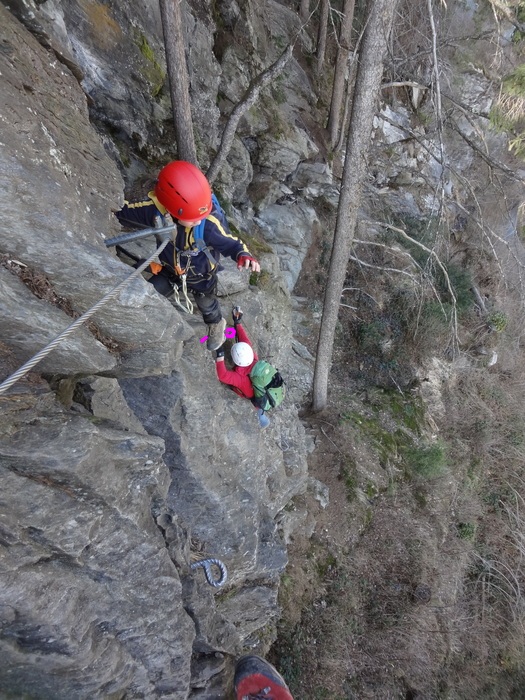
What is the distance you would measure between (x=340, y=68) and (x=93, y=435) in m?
9.65

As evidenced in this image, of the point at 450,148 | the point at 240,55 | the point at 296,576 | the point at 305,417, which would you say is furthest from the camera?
the point at 450,148

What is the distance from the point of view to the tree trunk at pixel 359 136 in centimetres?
452

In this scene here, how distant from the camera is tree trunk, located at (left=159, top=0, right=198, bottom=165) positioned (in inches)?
166

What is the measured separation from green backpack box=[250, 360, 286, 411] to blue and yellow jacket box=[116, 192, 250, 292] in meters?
1.41

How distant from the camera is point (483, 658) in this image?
8195 mm

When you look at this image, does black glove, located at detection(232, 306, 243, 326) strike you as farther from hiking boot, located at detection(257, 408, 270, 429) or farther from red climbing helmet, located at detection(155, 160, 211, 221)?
red climbing helmet, located at detection(155, 160, 211, 221)

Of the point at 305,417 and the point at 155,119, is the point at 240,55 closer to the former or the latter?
the point at 155,119

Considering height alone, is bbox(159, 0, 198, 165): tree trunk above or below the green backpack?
above

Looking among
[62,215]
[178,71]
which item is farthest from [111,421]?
[178,71]

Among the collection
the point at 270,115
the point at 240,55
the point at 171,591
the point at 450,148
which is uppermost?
the point at 240,55

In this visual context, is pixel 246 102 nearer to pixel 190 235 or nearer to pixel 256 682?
pixel 190 235

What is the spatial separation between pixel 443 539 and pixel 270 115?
9.96 metres

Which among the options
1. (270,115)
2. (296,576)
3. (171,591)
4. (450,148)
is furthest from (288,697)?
(450,148)

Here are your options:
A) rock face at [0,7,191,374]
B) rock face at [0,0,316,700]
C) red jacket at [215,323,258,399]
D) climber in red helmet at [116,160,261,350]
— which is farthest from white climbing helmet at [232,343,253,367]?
rock face at [0,7,191,374]
